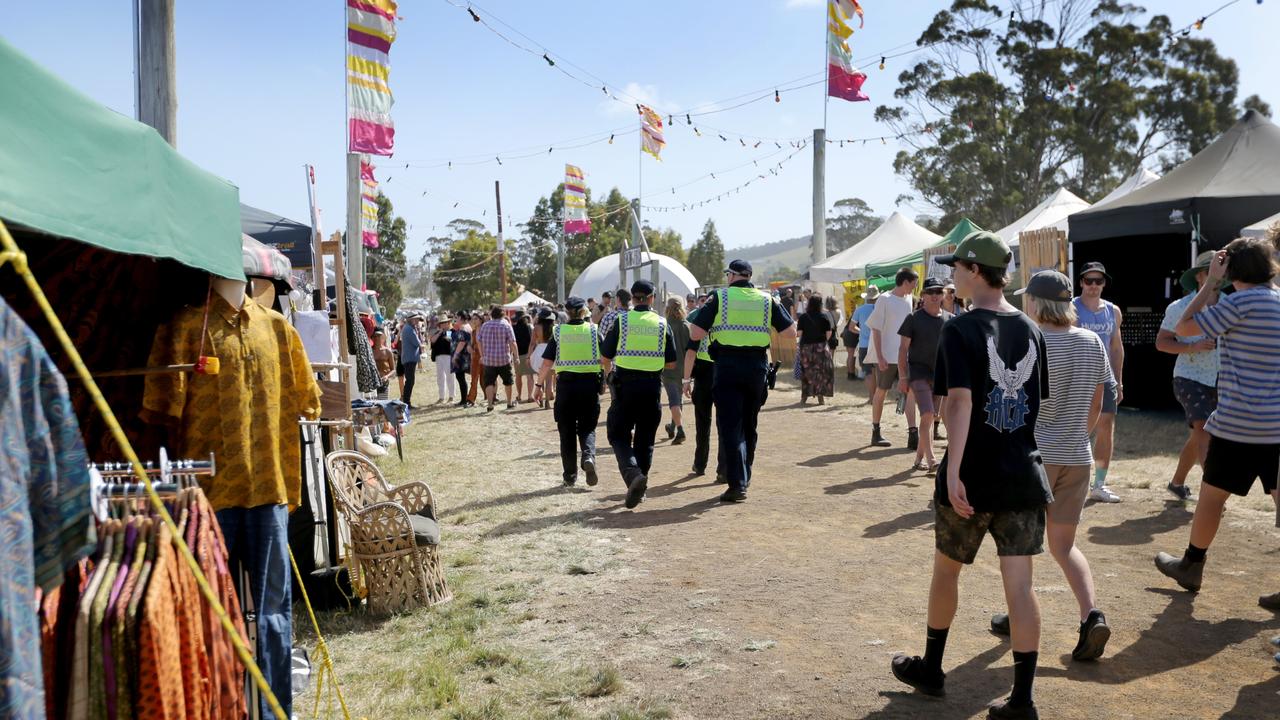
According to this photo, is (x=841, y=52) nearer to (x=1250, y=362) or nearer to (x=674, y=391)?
Result: (x=674, y=391)

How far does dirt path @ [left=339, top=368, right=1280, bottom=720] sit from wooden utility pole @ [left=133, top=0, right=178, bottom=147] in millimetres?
3267

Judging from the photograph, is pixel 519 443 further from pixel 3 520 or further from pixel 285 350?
pixel 3 520

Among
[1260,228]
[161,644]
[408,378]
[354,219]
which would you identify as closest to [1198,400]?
[1260,228]

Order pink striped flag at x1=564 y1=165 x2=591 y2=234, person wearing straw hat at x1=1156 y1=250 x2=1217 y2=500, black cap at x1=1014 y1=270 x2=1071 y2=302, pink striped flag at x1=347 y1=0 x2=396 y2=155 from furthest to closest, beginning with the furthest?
1. pink striped flag at x1=564 y1=165 x2=591 y2=234
2. pink striped flag at x1=347 y1=0 x2=396 y2=155
3. person wearing straw hat at x1=1156 y1=250 x2=1217 y2=500
4. black cap at x1=1014 y1=270 x2=1071 y2=302

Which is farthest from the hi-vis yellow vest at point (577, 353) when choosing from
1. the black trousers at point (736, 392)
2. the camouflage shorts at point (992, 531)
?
the camouflage shorts at point (992, 531)

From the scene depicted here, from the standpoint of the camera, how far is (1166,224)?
1120 centimetres

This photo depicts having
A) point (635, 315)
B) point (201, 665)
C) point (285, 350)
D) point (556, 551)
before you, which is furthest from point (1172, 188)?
point (201, 665)

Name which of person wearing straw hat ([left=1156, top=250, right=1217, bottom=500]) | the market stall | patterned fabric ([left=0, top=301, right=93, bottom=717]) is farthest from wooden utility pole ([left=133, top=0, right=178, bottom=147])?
person wearing straw hat ([left=1156, top=250, right=1217, bottom=500])

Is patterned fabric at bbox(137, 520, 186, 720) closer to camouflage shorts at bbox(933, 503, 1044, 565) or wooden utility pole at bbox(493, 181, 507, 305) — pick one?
camouflage shorts at bbox(933, 503, 1044, 565)

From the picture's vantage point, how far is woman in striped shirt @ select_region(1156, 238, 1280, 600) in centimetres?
447

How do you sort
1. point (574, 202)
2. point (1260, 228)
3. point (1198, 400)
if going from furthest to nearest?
point (574, 202), point (1260, 228), point (1198, 400)

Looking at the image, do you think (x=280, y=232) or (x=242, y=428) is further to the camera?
(x=280, y=232)

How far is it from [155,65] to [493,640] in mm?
3642

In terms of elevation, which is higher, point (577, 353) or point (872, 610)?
point (577, 353)
